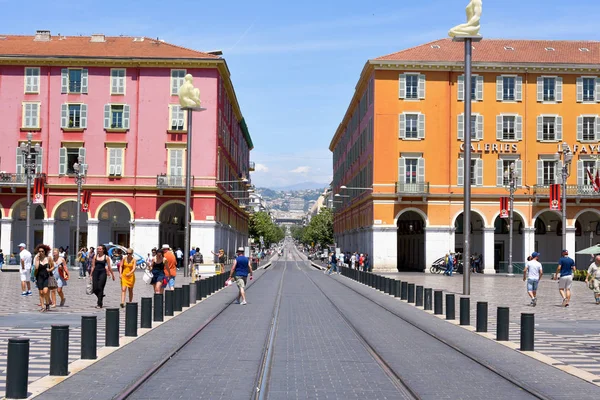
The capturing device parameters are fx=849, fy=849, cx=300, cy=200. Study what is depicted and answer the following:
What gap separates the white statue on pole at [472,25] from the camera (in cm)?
2778

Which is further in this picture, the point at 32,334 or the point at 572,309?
the point at 572,309

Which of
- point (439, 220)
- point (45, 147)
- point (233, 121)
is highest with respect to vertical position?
point (233, 121)

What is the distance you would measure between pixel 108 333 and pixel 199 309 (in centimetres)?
1018

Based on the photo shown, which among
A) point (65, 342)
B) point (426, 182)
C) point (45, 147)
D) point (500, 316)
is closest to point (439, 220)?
point (426, 182)

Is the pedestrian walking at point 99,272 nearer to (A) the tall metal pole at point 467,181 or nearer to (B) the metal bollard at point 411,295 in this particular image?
(B) the metal bollard at point 411,295

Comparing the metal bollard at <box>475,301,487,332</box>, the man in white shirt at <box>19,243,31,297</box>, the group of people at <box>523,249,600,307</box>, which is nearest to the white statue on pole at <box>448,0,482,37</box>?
the group of people at <box>523,249,600,307</box>

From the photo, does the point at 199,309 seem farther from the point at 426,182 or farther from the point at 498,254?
the point at 498,254

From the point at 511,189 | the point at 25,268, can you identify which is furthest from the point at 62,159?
the point at 25,268

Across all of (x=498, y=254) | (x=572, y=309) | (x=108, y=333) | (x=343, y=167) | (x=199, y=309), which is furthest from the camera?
(x=343, y=167)

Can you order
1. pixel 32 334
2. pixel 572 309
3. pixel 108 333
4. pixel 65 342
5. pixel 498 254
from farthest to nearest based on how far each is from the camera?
pixel 498 254, pixel 572 309, pixel 32 334, pixel 108 333, pixel 65 342

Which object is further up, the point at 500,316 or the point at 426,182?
the point at 426,182

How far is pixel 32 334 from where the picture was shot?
17.2 metres

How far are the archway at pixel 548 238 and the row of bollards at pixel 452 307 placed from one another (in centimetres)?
2730

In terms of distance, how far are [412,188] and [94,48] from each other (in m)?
26.9
